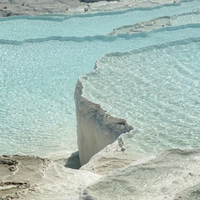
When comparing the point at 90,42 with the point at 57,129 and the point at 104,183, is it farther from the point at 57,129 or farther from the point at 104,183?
the point at 104,183

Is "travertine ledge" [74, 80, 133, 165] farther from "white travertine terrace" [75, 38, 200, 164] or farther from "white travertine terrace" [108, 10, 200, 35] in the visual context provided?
"white travertine terrace" [108, 10, 200, 35]

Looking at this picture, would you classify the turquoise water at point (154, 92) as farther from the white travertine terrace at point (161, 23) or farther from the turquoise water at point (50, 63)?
the white travertine terrace at point (161, 23)

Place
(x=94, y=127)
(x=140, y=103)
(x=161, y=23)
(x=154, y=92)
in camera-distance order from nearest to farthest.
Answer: (x=94, y=127)
(x=140, y=103)
(x=154, y=92)
(x=161, y=23)

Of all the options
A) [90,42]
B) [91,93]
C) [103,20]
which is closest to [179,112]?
[91,93]

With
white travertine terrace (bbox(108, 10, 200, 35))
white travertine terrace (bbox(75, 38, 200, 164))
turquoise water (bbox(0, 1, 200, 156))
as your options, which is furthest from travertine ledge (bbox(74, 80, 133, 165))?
white travertine terrace (bbox(108, 10, 200, 35))

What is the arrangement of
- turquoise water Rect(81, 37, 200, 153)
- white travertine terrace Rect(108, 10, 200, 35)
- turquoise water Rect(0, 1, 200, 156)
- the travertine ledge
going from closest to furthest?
turquoise water Rect(81, 37, 200, 153), the travertine ledge, turquoise water Rect(0, 1, 200, 156), white travertine terrace Rect(108, 10, 200, 35)

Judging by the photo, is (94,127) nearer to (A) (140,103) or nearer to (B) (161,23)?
(A) (140,103)

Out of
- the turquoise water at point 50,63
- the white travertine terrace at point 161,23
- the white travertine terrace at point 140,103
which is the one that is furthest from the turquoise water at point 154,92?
the white travertine terrace at point 161,23

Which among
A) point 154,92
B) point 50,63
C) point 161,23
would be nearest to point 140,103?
point 154,92
